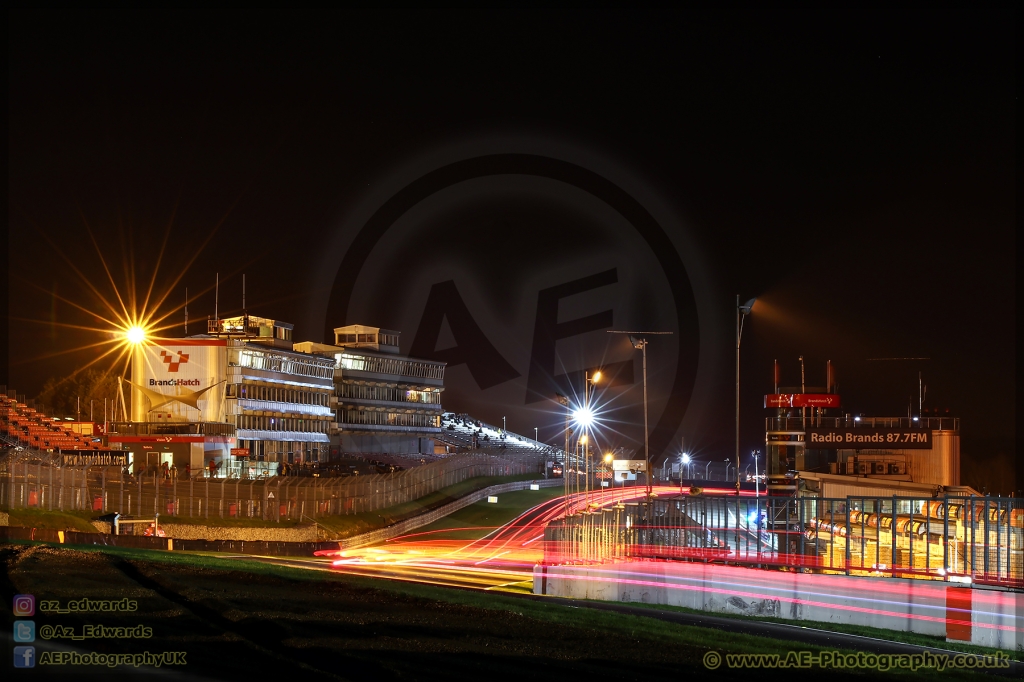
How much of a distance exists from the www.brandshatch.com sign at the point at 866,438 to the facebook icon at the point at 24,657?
2208 inches

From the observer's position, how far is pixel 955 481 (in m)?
62.1

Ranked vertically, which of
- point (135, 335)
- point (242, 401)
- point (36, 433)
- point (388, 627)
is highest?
point (135, 335)

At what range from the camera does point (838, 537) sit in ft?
81.8

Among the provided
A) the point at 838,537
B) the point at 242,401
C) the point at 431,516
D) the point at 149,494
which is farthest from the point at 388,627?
the point at 242,401

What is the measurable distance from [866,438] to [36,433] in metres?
57.4

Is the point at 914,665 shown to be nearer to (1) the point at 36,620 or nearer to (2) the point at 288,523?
(1) the point at 36,620

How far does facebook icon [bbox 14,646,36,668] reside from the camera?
11523mm

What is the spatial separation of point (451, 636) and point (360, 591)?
5.17m

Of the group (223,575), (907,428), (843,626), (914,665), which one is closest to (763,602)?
(843,626)

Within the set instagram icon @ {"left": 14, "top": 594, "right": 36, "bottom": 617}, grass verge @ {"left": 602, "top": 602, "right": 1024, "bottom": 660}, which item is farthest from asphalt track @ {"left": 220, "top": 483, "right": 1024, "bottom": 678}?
instagram icon @ {"left": 14, "top": 594, "right": 36, "bottom": 617}

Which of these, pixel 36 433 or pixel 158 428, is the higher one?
pixel 158 428

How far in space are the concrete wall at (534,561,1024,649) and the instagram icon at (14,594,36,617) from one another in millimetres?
15177

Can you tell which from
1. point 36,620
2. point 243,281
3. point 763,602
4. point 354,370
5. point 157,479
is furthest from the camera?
point 354,370

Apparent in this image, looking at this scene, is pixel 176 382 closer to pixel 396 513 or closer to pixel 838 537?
pixel 396 513
